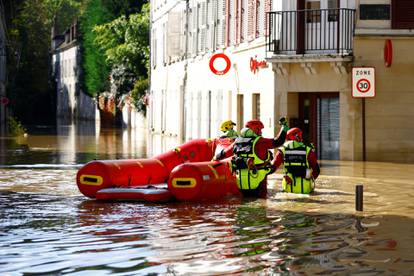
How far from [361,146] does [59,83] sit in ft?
317

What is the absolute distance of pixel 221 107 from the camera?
133ft

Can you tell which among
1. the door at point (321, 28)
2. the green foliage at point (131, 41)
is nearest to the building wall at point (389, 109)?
the door at point (321, 28)

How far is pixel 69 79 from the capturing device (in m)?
116

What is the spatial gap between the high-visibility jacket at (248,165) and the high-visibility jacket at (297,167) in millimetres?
526

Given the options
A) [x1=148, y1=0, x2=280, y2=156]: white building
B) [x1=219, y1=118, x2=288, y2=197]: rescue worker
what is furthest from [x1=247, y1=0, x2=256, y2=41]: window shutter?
[x1=219, y1=118, x2=288, y2=197]: rescue worker

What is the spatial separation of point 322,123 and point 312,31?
2.67 meters

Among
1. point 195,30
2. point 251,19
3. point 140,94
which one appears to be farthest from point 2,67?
point 251,19

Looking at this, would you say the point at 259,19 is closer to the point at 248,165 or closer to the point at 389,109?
the point at 389,109

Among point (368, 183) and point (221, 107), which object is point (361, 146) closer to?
point (368, 183)

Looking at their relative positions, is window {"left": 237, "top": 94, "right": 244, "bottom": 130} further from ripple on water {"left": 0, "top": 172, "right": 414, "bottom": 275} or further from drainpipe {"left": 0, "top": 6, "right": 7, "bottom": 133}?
drainpipe {"left": 0, "top": 6, "right": 7, "bottom": 133}

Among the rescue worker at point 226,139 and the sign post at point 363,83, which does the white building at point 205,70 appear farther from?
the rescue worker at point 226,139

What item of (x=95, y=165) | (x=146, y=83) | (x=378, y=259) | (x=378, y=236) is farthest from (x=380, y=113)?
(x=146, y=83)

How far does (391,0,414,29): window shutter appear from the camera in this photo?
3070cm

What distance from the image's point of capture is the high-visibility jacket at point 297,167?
19.9 m
